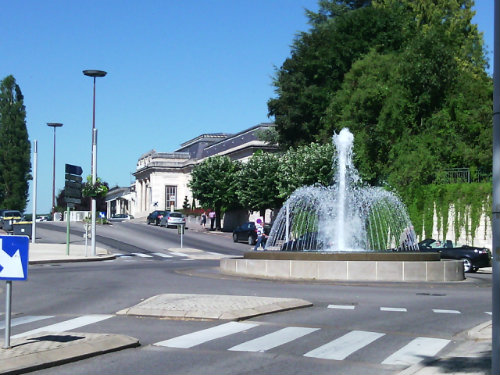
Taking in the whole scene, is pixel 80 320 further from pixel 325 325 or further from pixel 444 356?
pixel 444 356

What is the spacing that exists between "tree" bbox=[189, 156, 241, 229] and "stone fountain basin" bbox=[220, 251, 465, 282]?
150ft

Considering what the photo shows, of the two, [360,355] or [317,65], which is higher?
[317,65]

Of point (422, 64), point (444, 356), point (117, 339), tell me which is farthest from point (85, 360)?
point (422, 64)

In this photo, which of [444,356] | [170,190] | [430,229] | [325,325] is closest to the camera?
[444,356]

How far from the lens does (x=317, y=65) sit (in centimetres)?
5894

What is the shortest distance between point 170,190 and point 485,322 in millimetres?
103897

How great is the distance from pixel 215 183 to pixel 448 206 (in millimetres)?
30875

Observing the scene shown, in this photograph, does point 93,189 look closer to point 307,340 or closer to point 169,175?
point 307,340

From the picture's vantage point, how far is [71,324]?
1295 cm

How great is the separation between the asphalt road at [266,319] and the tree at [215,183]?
Answer: 43004 millimetres

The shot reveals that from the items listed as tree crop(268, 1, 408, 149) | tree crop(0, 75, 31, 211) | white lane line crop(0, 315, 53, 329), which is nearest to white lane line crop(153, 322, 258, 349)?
white lane line crop(0, 315, 53, 329)

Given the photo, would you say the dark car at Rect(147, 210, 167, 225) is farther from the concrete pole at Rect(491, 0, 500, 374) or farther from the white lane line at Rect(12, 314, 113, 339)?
the concrete pole at Rect(491, 0, 500, 374)

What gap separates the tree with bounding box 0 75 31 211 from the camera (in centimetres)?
9431

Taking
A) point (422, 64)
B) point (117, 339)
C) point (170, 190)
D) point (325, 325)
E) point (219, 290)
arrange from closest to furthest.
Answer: point (117, 339)
point (325, 325)
point (219, 290)
point (422, 64)
point (170, 190)
